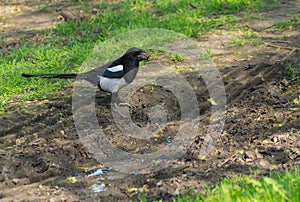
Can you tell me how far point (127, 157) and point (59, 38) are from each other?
400 centimetres

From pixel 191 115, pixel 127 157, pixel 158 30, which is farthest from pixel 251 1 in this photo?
pixel 127 157

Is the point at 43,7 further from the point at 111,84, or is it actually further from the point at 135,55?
the point at 111,84

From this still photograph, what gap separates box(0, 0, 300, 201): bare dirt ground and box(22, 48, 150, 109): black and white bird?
276 millimetres

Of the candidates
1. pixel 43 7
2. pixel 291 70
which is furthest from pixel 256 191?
pixel 43 7

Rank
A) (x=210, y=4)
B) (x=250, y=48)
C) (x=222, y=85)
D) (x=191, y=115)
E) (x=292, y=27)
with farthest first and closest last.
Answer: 1. (x=210, y=4)
2. (x=292, y=27)
3. (x=250, y=48)
4. (x=222, y=85)
5. (x=191, y=115)

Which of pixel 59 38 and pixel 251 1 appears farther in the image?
pixel 251 1

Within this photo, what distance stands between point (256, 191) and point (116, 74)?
323cm

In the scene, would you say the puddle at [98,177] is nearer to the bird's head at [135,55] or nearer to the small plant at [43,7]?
the bird's head at [135,55]

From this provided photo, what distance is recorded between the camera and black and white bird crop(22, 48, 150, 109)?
7074mm

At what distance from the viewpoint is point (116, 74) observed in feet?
23.2

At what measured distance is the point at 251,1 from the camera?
35.2ft

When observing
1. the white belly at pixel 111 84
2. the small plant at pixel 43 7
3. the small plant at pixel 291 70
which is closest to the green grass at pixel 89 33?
the small plant at pixel 43 7

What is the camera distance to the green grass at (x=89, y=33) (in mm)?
7969

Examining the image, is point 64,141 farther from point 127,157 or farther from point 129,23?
point 129,23
